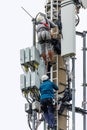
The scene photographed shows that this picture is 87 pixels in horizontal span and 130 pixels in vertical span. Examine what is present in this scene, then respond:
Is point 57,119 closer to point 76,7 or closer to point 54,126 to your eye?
point 54,126

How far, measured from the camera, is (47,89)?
5106 centimetres

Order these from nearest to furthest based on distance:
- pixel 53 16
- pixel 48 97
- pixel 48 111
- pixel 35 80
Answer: pixel 48 97
pixel 48 111
pixel 35 80
pixel 53 16

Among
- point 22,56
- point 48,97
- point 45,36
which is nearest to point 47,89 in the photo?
point 48,97

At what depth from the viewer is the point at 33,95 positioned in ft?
171

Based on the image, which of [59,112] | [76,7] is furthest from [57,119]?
[76,7]

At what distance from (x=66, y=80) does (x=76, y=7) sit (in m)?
2.26

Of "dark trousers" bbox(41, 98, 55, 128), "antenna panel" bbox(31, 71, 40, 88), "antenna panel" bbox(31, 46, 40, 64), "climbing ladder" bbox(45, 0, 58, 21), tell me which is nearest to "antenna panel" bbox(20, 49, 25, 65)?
"antenna panel" bbox(31, 46, 40, 64)

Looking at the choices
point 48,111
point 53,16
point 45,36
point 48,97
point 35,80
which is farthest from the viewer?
point 53,16

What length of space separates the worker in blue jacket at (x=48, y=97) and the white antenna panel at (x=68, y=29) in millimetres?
1068

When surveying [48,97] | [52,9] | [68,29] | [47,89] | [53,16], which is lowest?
[48,97]

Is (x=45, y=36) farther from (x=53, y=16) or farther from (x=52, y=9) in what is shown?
(x=52, y=9)

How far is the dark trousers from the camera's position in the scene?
51.1m

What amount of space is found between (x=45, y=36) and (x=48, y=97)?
1998 mm

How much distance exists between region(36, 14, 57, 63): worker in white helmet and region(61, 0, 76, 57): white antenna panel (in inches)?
27.6
